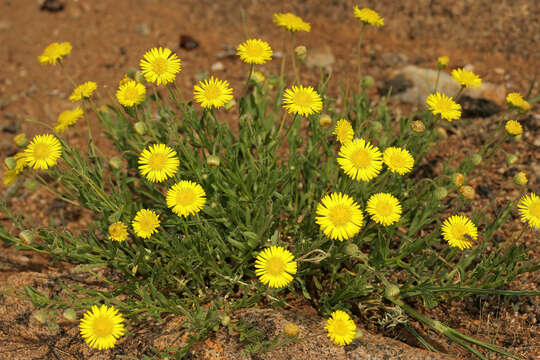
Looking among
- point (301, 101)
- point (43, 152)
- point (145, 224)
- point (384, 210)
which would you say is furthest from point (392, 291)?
point (43, 152)

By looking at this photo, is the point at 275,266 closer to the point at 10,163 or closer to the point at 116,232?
the point at 116,232

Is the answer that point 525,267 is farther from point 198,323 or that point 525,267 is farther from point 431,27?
point 431,27

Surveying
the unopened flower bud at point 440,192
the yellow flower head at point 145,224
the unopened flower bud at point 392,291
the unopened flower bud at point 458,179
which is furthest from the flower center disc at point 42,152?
the unopened flower bud at point 458,179

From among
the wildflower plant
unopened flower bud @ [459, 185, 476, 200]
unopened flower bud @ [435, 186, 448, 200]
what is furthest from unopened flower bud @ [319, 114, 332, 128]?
unopened flower bud @ [459, 185, 476, 200]

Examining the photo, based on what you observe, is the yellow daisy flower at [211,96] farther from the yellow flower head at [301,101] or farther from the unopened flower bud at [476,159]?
the unopened flower bud at [476,159]

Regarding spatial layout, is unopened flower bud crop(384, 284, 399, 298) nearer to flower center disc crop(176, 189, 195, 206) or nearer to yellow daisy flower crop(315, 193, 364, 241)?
yellow daisy flower crop(315, 193, 364, 241)
